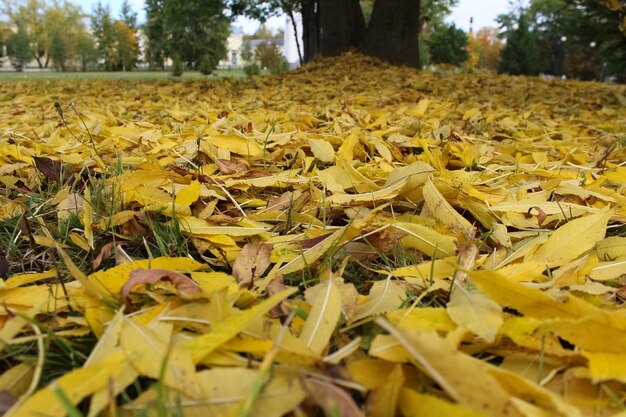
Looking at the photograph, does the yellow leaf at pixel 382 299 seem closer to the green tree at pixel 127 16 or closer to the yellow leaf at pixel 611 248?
the yellow leaf at pixel 611 248

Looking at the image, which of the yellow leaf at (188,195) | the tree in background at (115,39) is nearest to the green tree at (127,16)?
the tree in background at (115,39)

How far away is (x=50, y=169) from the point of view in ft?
4.82

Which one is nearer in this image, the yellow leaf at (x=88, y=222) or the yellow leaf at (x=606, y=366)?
Answer: the yellow leaf at (x=606, y=366)

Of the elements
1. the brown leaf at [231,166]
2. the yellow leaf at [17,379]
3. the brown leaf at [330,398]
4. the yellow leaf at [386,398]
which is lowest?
the yellow leaf at [17,379]

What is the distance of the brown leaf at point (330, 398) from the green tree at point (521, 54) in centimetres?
3062

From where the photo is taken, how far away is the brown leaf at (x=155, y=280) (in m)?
0.74

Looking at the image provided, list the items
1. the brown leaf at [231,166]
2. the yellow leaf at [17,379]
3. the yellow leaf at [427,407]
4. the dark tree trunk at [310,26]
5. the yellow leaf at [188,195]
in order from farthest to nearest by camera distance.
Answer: the dark tree trunk at [310,26]
the brown leaf at [231,166]
the yellow leaf at [188,195]
the yellow leaf at [17,379]
the yellow leaf at [427,407]

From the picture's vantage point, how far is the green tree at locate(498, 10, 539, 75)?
28703 millimetres

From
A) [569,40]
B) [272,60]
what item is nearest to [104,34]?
[272,60]

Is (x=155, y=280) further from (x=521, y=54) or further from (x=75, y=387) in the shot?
(x=521, y=54)

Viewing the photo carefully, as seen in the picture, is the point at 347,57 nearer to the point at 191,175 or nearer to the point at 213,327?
the point at 191,175

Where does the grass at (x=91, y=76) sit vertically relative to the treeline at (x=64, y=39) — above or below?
below

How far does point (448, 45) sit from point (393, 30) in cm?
3077

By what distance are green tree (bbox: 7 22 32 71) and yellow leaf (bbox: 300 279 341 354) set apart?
52410mm
